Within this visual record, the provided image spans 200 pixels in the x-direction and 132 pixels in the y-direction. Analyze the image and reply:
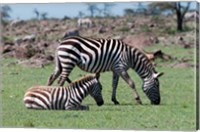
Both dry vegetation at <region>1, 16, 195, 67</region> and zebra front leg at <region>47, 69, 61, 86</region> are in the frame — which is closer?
dry vegetation at <region>1, 16, 195, 67</region>

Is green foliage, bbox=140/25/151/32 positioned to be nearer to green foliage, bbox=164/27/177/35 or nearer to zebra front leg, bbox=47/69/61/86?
green foliage, bbox=164/27/177/35

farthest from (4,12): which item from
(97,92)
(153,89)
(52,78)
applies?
(153,89)

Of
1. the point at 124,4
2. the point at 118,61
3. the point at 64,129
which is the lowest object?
the point at 64,129

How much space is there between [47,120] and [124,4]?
2111 millimetres

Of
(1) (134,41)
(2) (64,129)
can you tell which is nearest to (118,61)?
(1) (134,41)

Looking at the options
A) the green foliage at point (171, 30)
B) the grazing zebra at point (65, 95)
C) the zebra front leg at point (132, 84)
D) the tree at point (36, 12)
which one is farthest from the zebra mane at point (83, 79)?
the green foliage at point (171, 30)

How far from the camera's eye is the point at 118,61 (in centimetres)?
1399

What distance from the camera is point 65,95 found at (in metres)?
13.9

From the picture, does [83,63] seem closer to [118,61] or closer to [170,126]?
[118,61]

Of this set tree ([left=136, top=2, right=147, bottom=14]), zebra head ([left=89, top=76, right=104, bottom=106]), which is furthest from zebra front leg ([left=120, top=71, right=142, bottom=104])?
tree ([left=136, top=2, right=147, bottom=14])

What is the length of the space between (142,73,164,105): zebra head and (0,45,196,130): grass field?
76 millimetres

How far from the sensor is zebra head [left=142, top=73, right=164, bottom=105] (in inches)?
541

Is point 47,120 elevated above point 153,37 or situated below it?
below

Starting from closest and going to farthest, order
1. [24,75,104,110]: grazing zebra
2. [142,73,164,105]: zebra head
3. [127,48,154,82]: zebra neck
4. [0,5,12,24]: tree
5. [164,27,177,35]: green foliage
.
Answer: [164,27,177,35]: green foliage → [142,73,164,105]: zebra head → [24,75,104,110]: grazing zebra → [127,48,154,82]: zebra neck → [0,5,12,24]: tree
